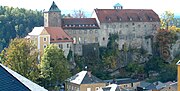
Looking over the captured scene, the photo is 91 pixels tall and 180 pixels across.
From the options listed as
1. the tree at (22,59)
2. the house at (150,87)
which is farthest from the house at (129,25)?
the tree at (22,59)

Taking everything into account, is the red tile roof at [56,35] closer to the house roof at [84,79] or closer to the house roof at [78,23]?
the house roof at [78,23]

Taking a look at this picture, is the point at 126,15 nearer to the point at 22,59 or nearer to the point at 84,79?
the point at 84,79

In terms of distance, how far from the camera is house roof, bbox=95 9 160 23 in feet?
198

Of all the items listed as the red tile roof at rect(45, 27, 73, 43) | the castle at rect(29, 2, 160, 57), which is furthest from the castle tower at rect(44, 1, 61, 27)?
the red tile roof at rect(45, 27, 73, 43)

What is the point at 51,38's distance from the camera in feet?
176

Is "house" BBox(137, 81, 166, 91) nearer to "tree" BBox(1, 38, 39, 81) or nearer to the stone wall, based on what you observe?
the stone wall

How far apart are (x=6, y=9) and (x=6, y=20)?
9.89 m

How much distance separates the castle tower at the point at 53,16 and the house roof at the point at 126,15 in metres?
6.15

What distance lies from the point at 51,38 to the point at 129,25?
1335cm

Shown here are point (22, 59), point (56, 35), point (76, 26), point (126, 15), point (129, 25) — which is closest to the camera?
point (22, 59)

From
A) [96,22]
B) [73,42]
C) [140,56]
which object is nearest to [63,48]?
[73,42]

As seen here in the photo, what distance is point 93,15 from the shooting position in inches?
2413

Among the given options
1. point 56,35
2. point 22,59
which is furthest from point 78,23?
point 22,59

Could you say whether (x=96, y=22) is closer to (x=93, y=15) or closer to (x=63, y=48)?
(x=93, y=15)
